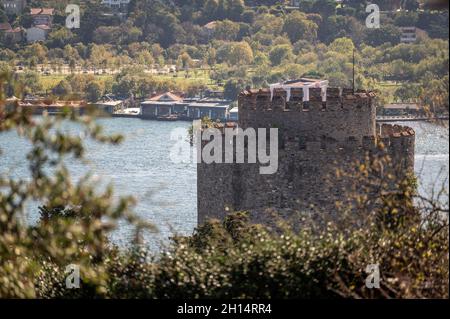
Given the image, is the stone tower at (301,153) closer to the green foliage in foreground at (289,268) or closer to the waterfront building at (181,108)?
the green foliage in foreground at (289,268)

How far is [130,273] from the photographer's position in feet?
44.4

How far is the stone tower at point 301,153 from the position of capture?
17438 mm

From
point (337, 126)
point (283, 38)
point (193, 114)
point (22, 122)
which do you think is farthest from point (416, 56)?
point (22, 122)

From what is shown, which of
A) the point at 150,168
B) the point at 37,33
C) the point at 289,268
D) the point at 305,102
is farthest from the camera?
the point at 37,33

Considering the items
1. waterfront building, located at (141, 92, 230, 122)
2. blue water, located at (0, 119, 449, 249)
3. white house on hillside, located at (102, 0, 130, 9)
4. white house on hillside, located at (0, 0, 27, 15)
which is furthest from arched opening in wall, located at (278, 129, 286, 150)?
white house on hillside, located at (102, 0, 130, 9)

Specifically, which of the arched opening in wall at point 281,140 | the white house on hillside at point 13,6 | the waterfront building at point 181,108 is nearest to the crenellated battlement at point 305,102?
the arched opening in wall at point 281,140

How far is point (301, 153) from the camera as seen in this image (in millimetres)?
17531

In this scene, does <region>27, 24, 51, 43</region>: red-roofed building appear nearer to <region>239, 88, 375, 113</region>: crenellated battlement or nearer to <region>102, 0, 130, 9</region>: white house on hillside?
<region>102, 0, 130, 9</region>: white house on hillside

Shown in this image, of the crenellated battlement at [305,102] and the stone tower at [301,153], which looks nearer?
the stone tower at [301,153]

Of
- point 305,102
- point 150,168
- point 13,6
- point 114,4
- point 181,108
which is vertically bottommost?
point 181,108

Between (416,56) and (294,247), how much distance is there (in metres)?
41.2

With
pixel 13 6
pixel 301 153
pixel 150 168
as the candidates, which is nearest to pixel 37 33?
pixel 13 6

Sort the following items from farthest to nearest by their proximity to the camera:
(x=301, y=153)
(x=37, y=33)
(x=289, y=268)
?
1. (x=37, y=33)
2. (x=301, y=153)
3. (x=289, y=268)

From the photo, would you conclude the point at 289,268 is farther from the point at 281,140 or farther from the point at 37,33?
the point at 37,33
